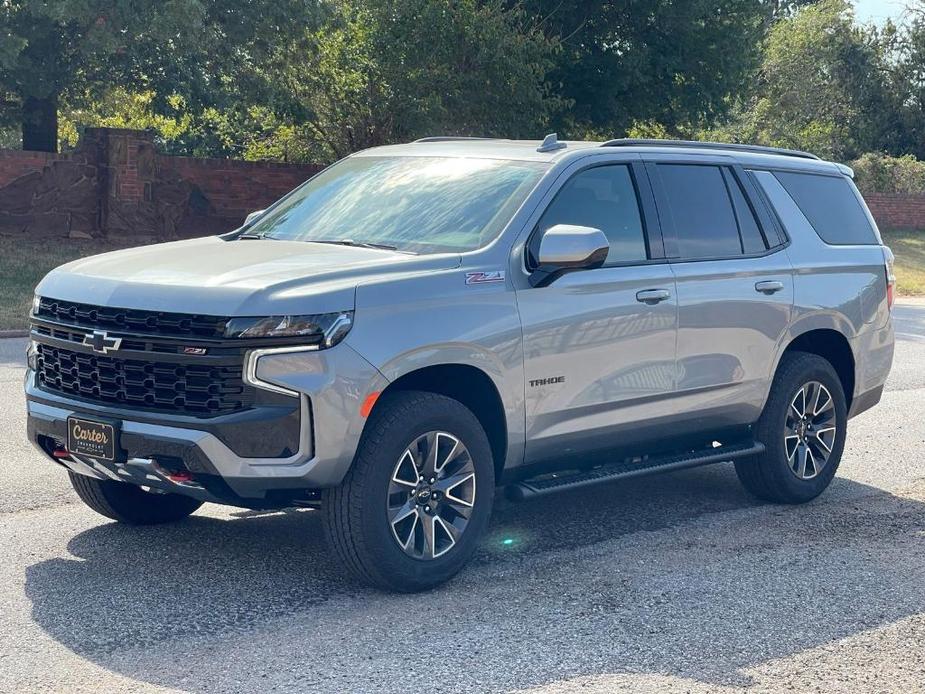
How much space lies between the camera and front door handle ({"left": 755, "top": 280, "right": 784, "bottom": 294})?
24.2 ft

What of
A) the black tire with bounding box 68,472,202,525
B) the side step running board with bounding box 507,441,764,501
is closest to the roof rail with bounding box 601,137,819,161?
the side step running board with bounding box 507,441,764,501

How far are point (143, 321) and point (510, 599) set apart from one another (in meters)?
1.92

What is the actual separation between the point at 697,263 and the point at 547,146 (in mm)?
1018

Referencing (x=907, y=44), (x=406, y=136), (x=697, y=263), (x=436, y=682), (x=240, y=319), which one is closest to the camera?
(x=436, y=682)

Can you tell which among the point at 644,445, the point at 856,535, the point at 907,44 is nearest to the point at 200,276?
the point at 644,445

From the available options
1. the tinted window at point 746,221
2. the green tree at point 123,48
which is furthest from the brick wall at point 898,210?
the tinted window at point 746,221

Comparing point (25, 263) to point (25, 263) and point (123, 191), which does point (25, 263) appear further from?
point (123, 191)

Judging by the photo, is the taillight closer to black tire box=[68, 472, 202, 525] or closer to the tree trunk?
black tire box=[68, 472, 202, 525]

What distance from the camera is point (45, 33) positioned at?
20359 mm

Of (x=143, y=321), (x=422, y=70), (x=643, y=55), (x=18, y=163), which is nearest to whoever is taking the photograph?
(x=143, y=321)

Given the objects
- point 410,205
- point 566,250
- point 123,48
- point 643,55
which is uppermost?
point 643,55

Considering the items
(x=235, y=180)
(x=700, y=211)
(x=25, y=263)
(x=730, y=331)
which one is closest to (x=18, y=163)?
(x=25, y=263)

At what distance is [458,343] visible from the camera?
5766mm

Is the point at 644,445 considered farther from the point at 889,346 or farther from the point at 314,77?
the point at 314,77
